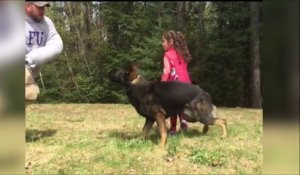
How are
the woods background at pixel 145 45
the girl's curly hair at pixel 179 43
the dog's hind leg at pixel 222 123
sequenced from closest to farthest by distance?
1. the woods background at pixel 145 45
2. the girl's curly hair at pixel 179 43
3. the dog's hind leg at pixel 222 123

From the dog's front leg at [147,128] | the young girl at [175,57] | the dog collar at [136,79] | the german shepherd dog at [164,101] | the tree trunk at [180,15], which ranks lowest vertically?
the dog's front leg at [147,128]

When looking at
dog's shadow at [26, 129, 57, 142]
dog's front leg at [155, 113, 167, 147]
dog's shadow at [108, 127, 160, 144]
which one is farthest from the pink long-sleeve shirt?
dog's shadow at [26, 129, 57, 142]

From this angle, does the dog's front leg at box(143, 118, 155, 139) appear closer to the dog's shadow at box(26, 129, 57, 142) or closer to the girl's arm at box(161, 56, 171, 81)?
the girl's arm at box(161, 56, 171, 81)

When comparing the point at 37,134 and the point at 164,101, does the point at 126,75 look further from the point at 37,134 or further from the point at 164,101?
the point at 37,134

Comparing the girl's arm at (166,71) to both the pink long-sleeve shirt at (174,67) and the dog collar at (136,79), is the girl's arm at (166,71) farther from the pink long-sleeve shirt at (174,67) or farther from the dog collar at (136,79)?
the dog collar at (136,79)

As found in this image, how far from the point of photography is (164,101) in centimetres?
345

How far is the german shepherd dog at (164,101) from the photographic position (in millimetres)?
3242

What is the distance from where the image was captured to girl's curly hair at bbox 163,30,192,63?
3363 millimetres


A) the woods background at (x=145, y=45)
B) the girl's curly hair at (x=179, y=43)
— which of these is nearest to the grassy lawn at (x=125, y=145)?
the woods background at (x=145, y=45)

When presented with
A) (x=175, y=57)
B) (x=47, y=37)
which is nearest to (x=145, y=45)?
(x=175, y=57)

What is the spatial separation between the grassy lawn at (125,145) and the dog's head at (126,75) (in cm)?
20

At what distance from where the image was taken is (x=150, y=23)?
3119 mm

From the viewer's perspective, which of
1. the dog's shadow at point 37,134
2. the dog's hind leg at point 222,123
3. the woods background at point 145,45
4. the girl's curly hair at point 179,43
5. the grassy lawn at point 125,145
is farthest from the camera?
the dog's hind leg at point 222,123

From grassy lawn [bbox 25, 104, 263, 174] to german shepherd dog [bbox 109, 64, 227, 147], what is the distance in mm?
130
